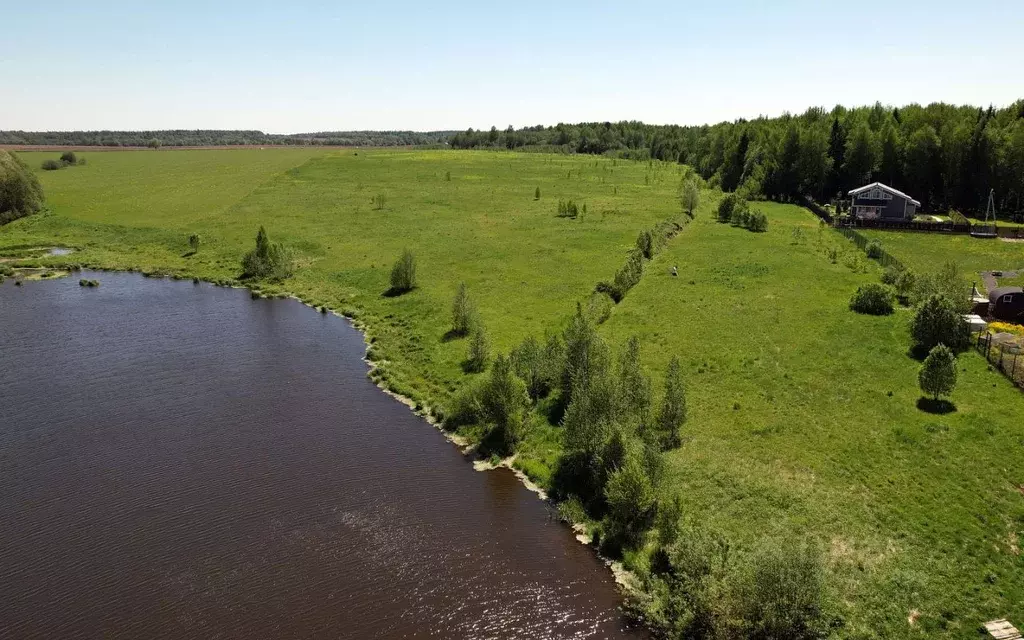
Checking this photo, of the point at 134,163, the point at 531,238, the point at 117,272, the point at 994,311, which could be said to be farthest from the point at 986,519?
the point at 134,163

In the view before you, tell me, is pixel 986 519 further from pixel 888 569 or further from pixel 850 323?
pixel 850 323

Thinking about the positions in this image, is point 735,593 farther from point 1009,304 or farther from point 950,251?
point 950,251

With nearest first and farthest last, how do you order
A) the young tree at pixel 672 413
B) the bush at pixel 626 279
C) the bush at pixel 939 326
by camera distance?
the young tree at pixel 672 413 → the bush at pixel 939 326 → the bush at pixel 626 279

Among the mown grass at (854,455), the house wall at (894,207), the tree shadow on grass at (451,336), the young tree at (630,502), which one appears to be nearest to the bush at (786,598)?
the mown grass at (854,455)

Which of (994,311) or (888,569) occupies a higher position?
(994,311)

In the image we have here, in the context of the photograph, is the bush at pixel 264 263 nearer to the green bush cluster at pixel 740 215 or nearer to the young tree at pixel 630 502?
the young tree at pixel 630 502

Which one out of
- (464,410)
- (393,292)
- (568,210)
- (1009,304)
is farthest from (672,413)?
(568,210)
